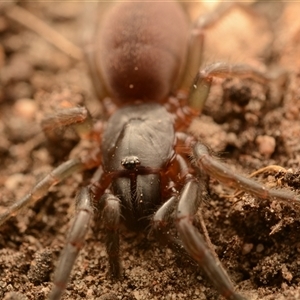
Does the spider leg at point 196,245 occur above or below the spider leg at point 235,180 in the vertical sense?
below

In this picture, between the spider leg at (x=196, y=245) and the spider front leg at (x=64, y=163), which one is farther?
the spider front leg at (x=64, y=163)

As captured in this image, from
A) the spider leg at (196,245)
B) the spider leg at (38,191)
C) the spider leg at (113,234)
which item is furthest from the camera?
the spider leg at (38,191)

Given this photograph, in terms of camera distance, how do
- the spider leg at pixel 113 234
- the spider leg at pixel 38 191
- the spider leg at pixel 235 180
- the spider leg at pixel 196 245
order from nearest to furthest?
the spider leg at pixel 196 245, the spider leg at pixel 235 180, the spider leg at pixel 113 234, the spider leg at pixel 38 191

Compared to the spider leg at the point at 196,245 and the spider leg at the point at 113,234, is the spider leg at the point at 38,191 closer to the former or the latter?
the spider leg at the point at 113,234

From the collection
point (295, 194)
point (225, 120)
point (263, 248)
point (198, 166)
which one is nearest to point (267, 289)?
point (263, 248)

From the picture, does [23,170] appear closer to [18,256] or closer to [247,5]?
[18,256]

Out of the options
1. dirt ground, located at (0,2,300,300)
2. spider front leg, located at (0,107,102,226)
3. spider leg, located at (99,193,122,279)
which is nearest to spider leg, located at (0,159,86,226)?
spider front leg, located at (0,107,102,226)

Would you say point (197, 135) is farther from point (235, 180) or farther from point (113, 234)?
point (113, 234)

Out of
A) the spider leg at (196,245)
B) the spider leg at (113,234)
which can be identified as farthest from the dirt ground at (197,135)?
the spider leg at (196,245)
